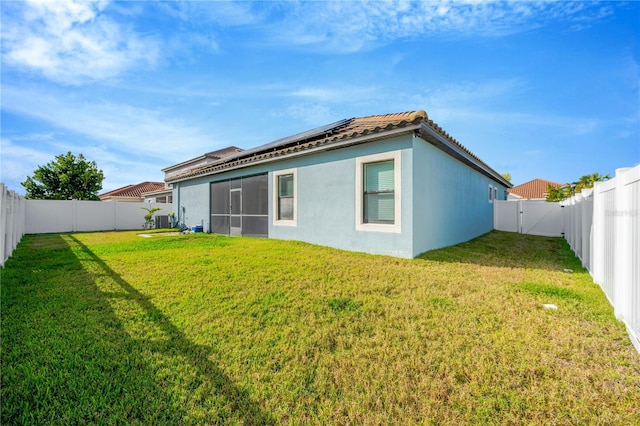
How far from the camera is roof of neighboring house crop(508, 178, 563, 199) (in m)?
32.5

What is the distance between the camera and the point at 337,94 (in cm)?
1034

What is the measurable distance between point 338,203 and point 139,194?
3337 cm

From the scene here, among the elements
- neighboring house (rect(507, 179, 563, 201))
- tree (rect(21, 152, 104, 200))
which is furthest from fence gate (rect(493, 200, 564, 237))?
tree (rect(21, 152, 104, 200))

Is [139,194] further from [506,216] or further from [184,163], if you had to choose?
[506,216]

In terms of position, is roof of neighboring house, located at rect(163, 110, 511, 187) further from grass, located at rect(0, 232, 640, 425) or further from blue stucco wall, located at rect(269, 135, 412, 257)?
grass, located at rect(0, 232, 640, 425)

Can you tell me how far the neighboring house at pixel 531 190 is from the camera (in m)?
32.1

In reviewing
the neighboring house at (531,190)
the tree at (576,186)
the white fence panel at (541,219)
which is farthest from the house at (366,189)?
the neighboring house at (531,190)

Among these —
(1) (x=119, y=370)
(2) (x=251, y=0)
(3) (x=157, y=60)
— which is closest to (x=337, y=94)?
(2) (x=251, y=0)

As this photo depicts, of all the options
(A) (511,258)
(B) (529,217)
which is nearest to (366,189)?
(A) (511,258)

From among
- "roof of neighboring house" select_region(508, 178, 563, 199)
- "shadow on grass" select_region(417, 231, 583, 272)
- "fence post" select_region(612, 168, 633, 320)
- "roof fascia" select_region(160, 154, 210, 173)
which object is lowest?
"shadow on grass" select_region(417, 231, 583, 272)

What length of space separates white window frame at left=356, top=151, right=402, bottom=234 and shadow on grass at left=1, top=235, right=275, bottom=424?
197 inches

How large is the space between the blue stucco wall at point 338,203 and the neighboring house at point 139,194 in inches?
730

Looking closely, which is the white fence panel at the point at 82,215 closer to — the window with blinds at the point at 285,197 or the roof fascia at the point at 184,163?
the roof fascia at the point at 184,163

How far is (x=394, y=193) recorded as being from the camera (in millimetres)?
6672
